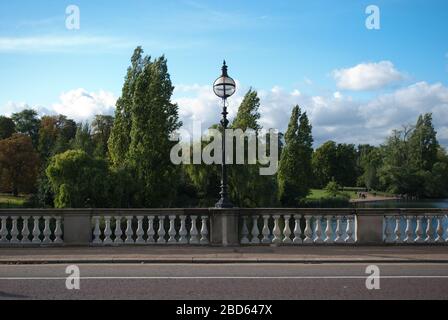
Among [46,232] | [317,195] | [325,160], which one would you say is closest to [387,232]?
[46,232]

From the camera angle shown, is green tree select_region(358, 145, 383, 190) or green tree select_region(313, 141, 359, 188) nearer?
green tree select_region(358, 145, 383, 190)

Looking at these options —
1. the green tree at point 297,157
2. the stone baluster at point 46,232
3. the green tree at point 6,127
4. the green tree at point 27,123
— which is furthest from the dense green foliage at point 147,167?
the stone baluster at point 46,232

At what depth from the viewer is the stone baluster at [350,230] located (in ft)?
45.8

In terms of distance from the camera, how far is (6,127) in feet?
301

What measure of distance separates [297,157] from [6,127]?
2158 inches

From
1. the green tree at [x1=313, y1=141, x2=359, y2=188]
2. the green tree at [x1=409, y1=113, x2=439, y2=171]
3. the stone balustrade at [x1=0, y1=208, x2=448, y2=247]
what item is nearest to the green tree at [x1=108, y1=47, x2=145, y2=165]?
the stone balustrade at [x1=0, y1=208, x2=448, y2=247]

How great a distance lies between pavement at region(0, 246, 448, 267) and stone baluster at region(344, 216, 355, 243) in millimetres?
347

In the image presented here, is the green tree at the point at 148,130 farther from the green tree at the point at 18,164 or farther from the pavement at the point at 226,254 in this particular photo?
the pavement at the point at 226,254

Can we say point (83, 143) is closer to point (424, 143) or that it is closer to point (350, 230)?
point (350, 230)

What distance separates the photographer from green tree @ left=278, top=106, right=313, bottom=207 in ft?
230

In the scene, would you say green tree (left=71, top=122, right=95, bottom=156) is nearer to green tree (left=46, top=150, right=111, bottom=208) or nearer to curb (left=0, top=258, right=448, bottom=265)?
green tree (left=46, top=150, right=111, bottom=208)

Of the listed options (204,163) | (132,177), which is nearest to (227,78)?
(204,163)

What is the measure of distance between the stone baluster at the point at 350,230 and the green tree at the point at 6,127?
8629 cm
